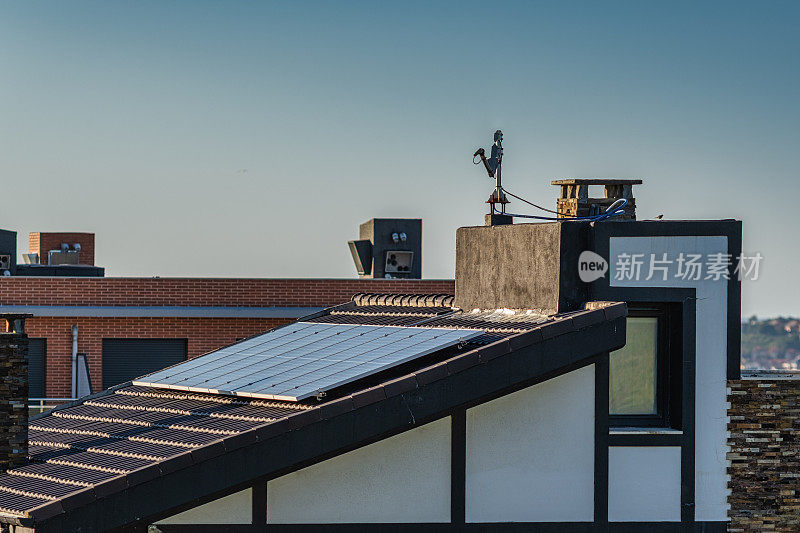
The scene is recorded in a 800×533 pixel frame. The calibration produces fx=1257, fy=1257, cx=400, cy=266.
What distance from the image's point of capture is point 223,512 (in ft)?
54.0

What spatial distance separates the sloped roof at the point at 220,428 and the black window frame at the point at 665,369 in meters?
1.33

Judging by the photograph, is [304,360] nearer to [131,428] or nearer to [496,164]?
[131,428]

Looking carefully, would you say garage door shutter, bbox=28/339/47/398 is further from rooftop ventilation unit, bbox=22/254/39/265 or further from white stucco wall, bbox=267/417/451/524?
white stucco wall, bbox=267/417/451/524

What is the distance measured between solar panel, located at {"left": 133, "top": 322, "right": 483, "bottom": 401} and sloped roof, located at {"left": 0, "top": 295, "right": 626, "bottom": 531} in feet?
0.63

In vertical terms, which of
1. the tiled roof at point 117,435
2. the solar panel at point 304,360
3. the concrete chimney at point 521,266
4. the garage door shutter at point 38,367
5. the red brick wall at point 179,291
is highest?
the concrete chimney at point 521,266

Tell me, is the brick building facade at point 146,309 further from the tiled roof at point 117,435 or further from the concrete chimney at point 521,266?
the tiled roof at point 117,435

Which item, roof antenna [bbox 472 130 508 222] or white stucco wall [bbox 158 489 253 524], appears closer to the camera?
white stucco wall [bbox 158 489 253 524]

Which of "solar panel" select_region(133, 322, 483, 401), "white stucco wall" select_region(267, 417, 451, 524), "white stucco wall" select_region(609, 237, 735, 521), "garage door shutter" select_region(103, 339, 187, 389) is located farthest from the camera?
"garage door shutter" select_region(103, 339, 187, 389)

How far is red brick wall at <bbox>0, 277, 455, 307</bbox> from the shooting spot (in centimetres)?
3875

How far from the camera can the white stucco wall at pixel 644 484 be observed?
18328mm

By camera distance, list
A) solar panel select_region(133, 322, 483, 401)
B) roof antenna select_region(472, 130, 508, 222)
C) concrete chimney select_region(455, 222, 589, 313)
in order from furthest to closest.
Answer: roof antenna select_region(472, 130, 508, 222) < concrete chimney select_region(455, 222, 589, 313) < solar panel select_region(133, 322, 483, 401)

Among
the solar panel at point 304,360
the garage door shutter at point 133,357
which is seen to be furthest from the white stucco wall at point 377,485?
the garage door shutter at point 133,357

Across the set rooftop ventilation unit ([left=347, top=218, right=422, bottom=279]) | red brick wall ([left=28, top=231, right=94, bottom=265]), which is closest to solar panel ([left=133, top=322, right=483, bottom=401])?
rooftop ventilation unit ([left=347, top=218, right=422, bottom=279])

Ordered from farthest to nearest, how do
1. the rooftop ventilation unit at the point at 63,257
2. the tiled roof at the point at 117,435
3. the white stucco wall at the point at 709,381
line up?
1. the rooftop ventilation unit at the point at 63,257
2. the white stucco wall at the point at 709,381
3. the tiled roof at the point at 117,435
